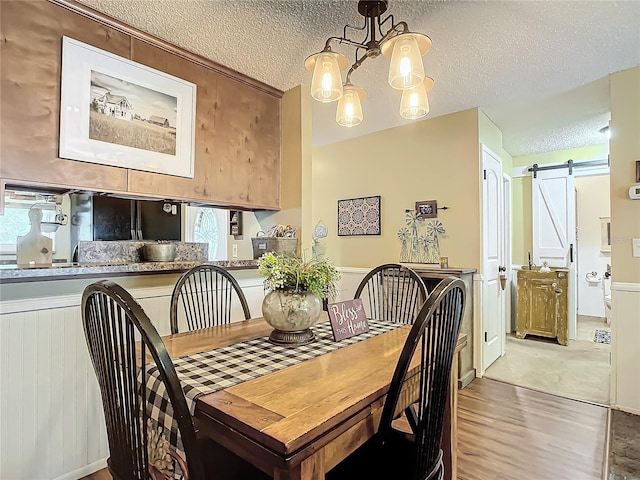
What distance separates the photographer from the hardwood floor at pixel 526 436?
184cm

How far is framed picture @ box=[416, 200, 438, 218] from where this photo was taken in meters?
3.49

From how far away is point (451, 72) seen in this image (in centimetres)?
255

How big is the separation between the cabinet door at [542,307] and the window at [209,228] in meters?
3.79

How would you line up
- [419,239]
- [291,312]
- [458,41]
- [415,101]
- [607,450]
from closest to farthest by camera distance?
[291,312] < [415,101] < [607,450] < [458,41] < [419,239]

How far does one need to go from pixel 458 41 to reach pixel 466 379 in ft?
8.38

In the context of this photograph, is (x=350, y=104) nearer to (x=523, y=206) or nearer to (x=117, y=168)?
(x=117, y=168)

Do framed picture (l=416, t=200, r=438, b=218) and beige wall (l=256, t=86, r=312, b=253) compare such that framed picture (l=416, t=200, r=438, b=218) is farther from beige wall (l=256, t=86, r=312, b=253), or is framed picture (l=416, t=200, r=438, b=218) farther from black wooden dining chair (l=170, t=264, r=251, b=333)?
black wooden dining chair (l=170, t=264, r=251, b=333)

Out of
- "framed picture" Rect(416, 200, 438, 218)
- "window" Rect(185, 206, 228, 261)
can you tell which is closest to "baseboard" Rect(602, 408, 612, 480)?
"framed picture" Rect(416, 200, 438, 218)

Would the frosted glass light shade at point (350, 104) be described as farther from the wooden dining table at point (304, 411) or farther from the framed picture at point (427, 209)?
the framed picture at point (427, 209)

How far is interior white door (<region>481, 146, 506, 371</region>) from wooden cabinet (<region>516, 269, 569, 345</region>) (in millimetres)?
884

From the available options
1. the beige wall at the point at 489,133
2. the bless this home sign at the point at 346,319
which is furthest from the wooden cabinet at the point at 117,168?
the beige wall at the point at 489,133

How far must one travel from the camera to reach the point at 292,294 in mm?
1377

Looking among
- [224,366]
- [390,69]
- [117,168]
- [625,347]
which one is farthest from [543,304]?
[117,168]

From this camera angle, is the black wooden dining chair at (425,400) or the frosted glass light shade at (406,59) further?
the frosted glass light shade at (406,59)
